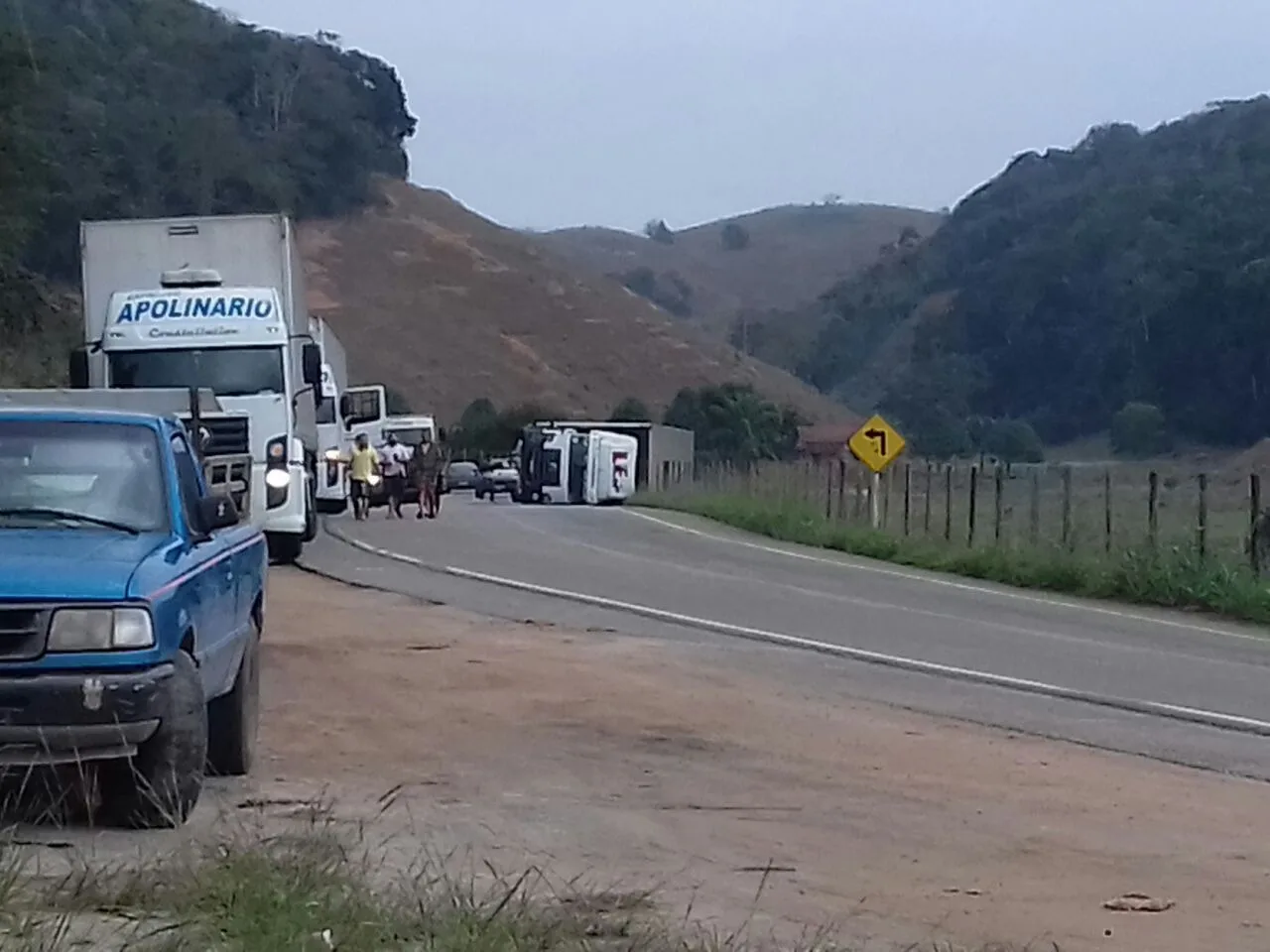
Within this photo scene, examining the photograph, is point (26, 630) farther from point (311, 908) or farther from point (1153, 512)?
point (1153, 512)

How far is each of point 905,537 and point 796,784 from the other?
20.2 metres

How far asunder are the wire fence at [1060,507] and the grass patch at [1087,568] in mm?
332

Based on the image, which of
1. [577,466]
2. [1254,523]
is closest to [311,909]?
[1254,523]

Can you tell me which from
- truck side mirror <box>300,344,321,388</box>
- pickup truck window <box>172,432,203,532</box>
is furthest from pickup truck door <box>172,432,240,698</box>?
truck side mirror <box>300,344,321,388</box>

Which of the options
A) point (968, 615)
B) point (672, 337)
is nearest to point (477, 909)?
point (968, 615)

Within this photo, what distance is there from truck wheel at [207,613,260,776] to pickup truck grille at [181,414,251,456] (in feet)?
15.4

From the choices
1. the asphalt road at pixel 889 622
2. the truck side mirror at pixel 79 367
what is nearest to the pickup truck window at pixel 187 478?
the asphalt road at pixel 889 622

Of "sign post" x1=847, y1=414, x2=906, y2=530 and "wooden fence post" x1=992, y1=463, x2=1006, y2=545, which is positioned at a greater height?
"sign post" x1=847, y1=414, x2=906, y2=530

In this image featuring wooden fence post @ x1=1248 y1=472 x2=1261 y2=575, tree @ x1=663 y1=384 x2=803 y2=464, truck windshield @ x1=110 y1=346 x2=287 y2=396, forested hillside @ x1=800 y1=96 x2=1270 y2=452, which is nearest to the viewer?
wooden fence post @ x1=1248 y1=472 x2=1261 y2=575

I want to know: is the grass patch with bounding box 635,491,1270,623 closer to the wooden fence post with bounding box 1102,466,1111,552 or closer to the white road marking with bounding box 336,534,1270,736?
the wooden fence post with bounding box 1102,466,1111,552

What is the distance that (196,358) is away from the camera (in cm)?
2367

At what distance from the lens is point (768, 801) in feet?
32.8

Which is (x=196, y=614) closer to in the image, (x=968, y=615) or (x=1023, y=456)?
(x=968, y=615)

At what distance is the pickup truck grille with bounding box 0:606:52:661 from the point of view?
798cm
